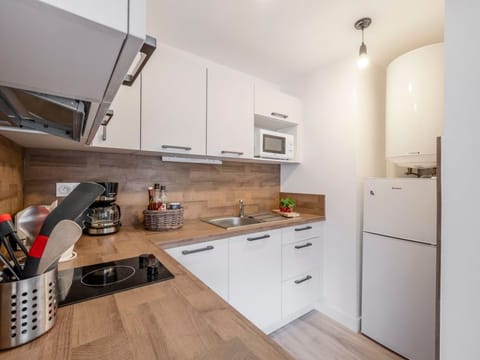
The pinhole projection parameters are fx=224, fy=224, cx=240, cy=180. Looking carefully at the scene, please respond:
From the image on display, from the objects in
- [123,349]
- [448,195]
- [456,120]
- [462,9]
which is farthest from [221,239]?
[462,9]

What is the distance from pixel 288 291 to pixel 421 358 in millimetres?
920

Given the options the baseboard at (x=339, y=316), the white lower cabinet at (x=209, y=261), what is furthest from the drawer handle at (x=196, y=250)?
the baseboard at (x=339, y=316)

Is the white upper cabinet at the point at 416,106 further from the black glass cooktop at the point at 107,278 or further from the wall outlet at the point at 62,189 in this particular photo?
the wall outlet at the point at 62,189

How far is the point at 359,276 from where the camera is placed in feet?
6.21

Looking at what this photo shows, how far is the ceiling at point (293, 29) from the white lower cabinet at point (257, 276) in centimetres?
146

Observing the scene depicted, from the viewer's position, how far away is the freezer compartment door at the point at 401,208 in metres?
1.49

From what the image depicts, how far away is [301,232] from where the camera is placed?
77.1 inches

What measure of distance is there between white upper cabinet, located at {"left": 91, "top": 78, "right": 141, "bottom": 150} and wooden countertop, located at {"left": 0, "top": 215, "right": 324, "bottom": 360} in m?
0.96

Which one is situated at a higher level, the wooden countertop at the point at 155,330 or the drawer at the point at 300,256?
the wooden countertop at the point at 155,330

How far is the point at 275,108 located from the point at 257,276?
4.83 ft

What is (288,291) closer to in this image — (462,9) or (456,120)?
(456,120)

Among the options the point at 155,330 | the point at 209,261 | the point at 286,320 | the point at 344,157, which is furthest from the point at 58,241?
the point at 344,157

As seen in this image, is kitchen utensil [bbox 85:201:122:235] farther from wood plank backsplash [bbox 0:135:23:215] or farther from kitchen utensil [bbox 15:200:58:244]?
kitchen utensil [bbox 15:200:58:244]

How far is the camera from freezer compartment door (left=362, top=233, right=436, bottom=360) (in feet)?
4.85
